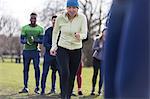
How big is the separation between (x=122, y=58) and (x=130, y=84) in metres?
0.09

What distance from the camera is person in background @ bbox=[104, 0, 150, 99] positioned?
135 cm

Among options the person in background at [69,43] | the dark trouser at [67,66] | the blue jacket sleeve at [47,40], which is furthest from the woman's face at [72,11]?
the blue jacket sleeve at [47,40]

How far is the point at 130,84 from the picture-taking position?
1346 mm

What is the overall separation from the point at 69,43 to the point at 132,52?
19.2ft

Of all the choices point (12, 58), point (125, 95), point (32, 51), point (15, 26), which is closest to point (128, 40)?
point (125, 95)

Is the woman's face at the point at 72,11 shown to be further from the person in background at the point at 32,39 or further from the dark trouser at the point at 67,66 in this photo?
the person in background at the point at 32,39

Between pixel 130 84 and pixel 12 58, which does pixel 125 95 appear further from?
pixel 12 58

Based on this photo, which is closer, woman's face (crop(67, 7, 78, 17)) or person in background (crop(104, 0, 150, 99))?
person in background (crop(104, 0, 150, 99))

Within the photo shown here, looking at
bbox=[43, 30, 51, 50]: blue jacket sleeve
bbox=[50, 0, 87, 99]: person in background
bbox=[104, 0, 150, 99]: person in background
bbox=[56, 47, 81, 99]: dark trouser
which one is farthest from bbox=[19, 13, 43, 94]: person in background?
bbox=[104, 0, 150, 99]: person in background

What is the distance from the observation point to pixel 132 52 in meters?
1.37

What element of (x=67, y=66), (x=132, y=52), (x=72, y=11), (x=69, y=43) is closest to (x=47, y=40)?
(x=72, y=11)

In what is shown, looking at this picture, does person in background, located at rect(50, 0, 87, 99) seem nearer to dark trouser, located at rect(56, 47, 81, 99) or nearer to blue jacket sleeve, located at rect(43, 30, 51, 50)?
dark trouser, located at rect(56, 47, 81, 99)

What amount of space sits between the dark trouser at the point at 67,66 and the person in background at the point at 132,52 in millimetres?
5628

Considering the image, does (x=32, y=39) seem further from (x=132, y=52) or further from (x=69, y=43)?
(x=132, y=52)
